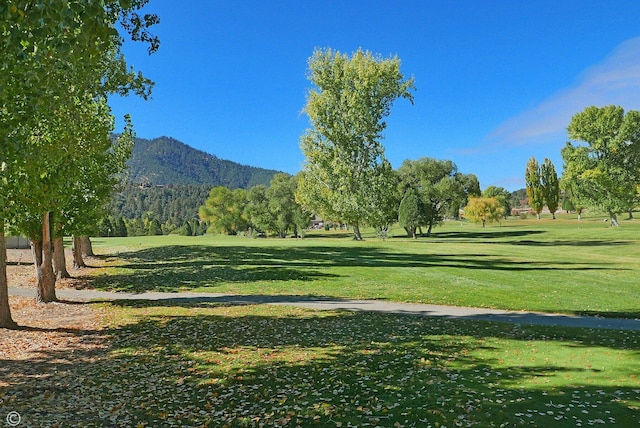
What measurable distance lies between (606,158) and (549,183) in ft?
173

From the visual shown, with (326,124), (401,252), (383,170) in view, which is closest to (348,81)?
(326,124)

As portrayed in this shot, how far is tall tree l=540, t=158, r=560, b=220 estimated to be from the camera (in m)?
105

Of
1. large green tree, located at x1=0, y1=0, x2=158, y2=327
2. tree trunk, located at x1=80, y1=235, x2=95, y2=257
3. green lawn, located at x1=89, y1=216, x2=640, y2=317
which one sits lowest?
green lawn, located at x1=89, y1=216, x2=640, y2=317

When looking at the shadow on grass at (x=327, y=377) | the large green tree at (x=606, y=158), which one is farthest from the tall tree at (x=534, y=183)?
the shadow on grass at (x=327, y=377)

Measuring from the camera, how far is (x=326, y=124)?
41.3 metres

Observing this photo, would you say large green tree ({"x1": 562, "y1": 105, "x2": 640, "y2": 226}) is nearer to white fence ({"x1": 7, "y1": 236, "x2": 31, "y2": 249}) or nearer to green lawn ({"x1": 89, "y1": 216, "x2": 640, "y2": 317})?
green lawn ({"x1": 89, "y1": 216, "x2": 640, "y2": 317})

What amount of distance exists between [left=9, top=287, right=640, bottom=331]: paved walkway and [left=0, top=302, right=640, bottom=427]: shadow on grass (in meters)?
1.65

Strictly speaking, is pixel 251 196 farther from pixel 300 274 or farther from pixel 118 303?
pixel 118 303

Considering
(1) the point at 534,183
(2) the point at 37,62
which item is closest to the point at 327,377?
(2) the point at 37,62

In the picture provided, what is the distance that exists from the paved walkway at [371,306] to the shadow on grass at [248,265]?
1.80m

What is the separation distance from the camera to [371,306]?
1744 centimetres

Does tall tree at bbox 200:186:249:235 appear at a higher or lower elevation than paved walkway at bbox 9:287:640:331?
higher

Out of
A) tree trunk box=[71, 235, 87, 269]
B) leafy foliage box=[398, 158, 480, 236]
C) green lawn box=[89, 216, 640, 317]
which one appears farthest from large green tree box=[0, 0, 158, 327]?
leafy foliage box=[398, 158, 480, 236]

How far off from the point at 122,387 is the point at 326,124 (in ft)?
116
